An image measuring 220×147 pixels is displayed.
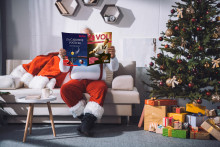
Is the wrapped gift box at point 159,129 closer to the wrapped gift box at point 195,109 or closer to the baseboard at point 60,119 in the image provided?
the wrapped gift box at point 195,109

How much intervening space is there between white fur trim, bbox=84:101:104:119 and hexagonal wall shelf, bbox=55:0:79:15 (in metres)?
1.66

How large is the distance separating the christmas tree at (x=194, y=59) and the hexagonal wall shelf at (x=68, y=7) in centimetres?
158

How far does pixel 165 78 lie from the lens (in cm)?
244


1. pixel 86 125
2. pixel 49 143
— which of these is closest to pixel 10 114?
pixel 49 143

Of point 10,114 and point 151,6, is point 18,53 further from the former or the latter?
point 151,6

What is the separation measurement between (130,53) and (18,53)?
1.74 meters

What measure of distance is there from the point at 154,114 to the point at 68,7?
2.07 meters

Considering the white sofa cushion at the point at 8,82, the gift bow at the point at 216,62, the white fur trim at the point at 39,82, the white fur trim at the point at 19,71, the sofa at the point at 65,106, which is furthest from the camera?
the white fur trim at the point at 19,71

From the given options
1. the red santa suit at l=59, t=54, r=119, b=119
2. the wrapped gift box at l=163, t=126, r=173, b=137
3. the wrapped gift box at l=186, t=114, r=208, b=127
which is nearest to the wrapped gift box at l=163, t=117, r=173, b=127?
the wrapped gift box at l=163, t=126, r=173, b=137

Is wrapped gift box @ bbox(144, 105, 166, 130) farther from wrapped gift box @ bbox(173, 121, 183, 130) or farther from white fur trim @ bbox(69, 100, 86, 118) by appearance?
white fur trim @ bbox(69, 100, 86, 118)

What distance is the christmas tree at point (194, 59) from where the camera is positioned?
230cm

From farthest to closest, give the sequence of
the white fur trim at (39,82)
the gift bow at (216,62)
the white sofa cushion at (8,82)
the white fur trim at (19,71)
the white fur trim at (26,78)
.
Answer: the white fur trim at (19,71) → the white fur trim at (26,78) → the white fur trim at (39,82) → the white sofa cushion at (8,82) → the gift bow at (216,62)

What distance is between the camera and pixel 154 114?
2438mm

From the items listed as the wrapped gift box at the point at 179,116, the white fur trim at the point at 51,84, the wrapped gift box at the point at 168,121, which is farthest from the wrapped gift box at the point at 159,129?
the white fur trim at the point at 51,84
